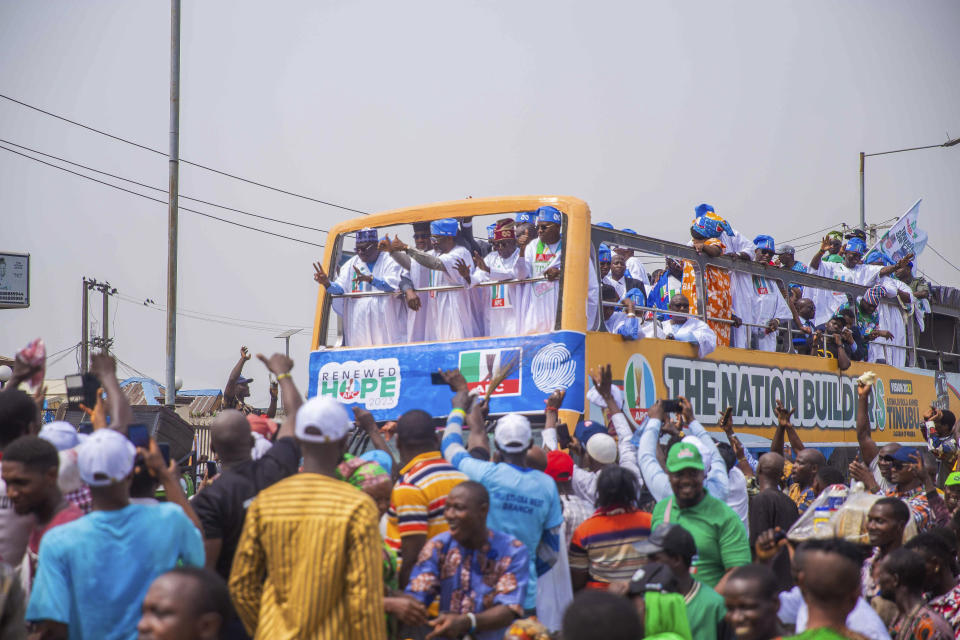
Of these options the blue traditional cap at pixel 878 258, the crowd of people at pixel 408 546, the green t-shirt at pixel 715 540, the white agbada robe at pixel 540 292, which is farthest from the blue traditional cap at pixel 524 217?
the blue traditional cap at pixel 878 258

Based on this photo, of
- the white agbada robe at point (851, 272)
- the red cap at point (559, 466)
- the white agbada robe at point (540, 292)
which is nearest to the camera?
the red cap at point (559, 466)

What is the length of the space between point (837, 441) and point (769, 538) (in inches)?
299

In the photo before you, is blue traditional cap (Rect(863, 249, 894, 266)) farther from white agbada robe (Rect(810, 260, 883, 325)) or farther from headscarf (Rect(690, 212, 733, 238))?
headscarf (Rect(690, 212, 733, 238))

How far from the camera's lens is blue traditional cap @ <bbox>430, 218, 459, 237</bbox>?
907cm

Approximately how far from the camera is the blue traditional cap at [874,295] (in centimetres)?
1305

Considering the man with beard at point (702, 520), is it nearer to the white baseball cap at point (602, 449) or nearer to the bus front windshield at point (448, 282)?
A: the white baseball cap at point (602, 449)

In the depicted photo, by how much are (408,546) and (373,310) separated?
517cm

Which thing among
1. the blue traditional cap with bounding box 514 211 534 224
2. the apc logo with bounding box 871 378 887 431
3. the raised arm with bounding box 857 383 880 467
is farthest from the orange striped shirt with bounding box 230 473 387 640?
the apc logo with bounding box 871 378 887 431

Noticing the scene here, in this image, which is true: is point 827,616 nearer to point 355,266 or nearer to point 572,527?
point 572,527

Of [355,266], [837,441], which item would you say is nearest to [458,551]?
[355,266]

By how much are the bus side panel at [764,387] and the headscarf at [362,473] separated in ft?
12.2

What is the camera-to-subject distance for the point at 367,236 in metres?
9.46

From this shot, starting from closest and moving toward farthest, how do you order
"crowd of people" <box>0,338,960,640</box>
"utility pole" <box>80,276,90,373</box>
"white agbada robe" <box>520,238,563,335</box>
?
"crowd of people" <box>0,338,960,640</box>, "white agbada robe" <box>520,238,563,335</box>, "utility pole" <box>80,276,90,373</box>

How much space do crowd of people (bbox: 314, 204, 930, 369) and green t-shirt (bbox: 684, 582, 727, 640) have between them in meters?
4.40
